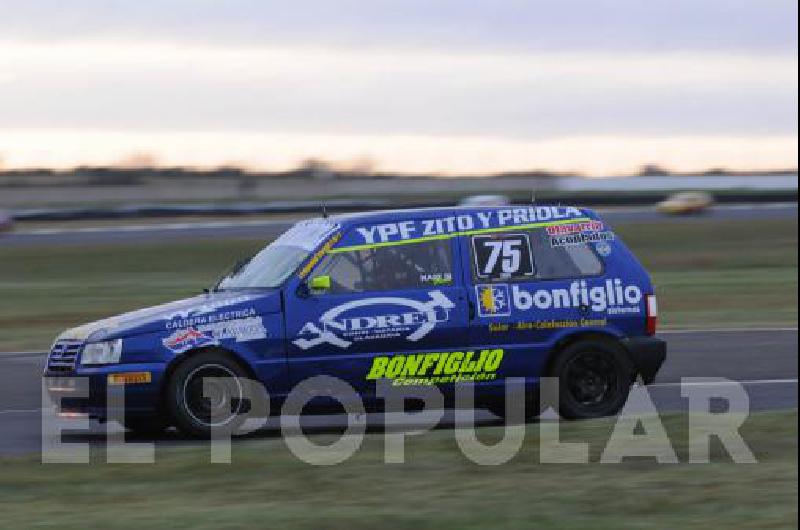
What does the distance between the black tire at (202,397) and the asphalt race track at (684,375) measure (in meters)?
0.22

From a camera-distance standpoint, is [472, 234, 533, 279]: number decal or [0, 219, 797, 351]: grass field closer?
[472, 234, 533, 279]: number decal

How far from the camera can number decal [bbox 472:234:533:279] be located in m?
11.9

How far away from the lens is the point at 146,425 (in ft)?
38.9

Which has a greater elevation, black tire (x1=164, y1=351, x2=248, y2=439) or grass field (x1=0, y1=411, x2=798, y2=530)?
black tire (x1=164, y1=351, x2=248, y2=439)

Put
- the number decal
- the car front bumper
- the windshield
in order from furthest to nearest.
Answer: the number decal
the windshield
the car front bumper

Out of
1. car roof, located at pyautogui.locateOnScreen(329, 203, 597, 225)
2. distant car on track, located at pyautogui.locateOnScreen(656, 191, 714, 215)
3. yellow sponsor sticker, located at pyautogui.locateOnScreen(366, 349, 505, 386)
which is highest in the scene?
distant car on track, located at pyautogui.locateOnScreen(656, 191, 714, 215)

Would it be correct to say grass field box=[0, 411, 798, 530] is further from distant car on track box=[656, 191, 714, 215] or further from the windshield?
distant car on track box=[656, 191, 714, 215]

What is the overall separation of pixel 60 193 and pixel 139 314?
68.1 metres

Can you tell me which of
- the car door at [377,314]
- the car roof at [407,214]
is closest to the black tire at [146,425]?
the car door at [377,314]

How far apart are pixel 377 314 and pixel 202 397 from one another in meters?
1.40

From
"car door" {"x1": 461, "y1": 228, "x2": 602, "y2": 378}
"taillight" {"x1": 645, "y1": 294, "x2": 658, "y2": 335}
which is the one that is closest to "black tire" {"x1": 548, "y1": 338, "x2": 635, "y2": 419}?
"car door" {"x1": 461, "y1": 228, "x2": 602, "y2": 378}

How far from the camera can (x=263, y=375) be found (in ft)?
37.3

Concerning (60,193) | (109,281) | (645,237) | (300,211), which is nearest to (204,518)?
(109,281)

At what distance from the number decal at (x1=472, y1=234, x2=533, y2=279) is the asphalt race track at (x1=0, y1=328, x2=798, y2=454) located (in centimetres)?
123
